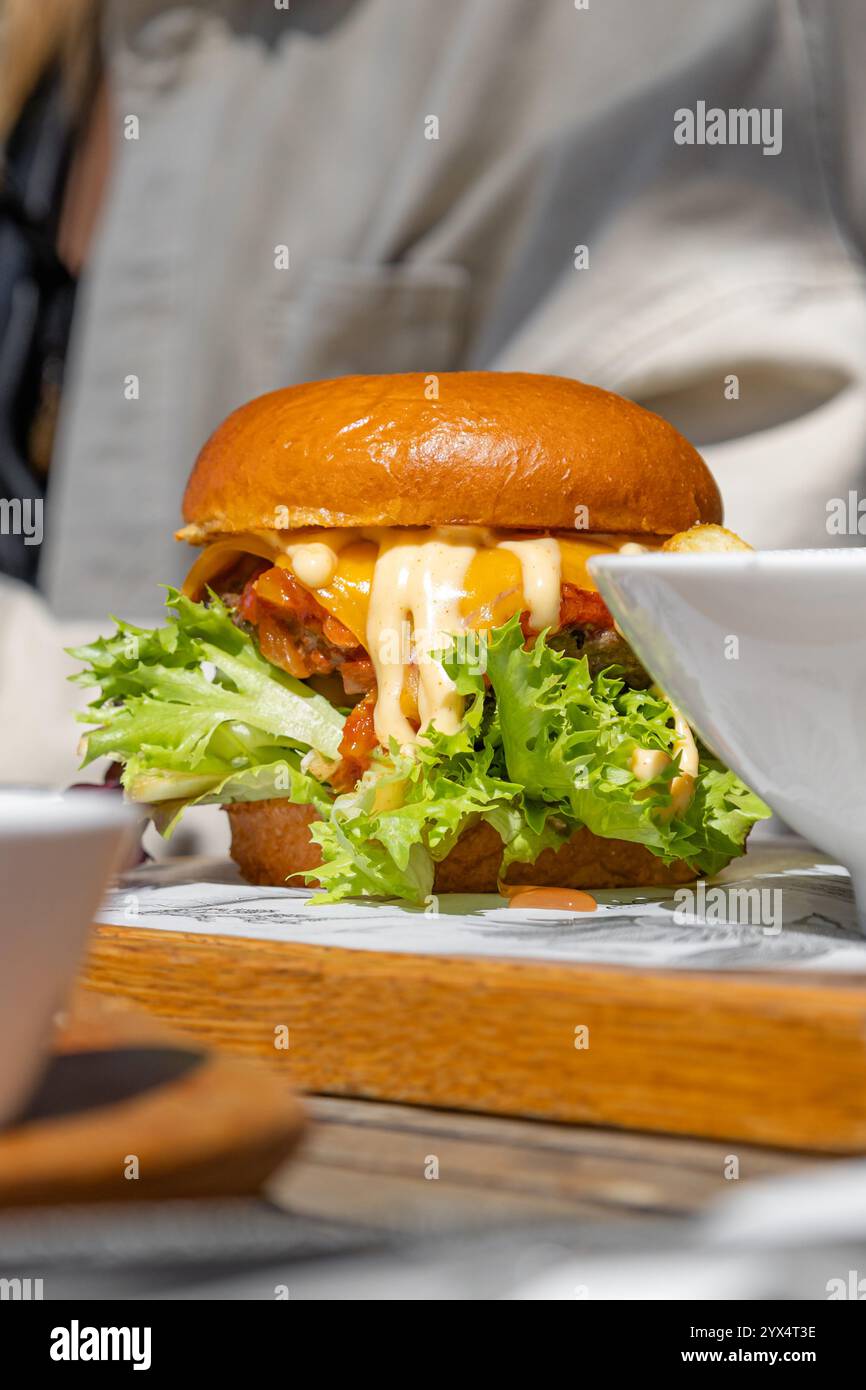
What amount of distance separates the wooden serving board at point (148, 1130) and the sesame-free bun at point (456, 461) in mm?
979

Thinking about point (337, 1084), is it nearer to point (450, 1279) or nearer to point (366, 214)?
point (450, 1279)

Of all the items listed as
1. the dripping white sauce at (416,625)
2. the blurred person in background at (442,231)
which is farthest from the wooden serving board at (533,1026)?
the blurred person in background at (442,231)

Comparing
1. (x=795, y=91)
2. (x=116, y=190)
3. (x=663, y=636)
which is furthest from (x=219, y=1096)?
(x=116, y=190)

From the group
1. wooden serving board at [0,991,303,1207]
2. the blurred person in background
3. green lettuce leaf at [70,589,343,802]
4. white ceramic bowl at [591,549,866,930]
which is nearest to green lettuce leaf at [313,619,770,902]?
green lettuce leaf at [70,589,343,802]

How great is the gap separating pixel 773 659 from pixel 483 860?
537mm

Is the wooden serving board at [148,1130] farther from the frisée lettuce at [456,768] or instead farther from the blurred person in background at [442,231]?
the blurred person in background at [442,231]

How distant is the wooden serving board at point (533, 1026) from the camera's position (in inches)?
32.3

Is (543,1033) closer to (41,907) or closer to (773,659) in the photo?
(773,659)

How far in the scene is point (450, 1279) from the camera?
0.48m

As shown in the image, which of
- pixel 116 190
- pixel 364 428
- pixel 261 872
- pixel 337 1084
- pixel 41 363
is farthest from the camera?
pixel 41 363

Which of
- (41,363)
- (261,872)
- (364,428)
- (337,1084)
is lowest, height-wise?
(337,1084)

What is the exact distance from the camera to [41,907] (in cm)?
54

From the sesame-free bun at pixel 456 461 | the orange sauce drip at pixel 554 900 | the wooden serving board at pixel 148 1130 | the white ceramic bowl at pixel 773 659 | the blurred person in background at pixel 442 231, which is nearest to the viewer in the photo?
the wooden serving board at pixel 148 1130

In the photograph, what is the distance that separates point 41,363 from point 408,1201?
350cm
